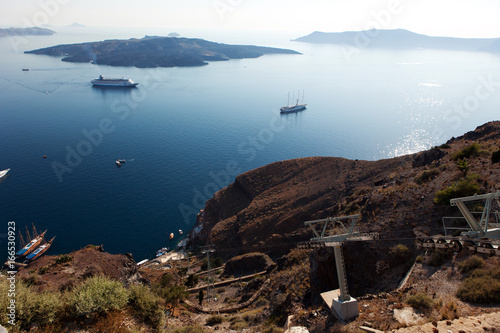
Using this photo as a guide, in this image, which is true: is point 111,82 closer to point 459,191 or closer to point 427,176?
point 427,176

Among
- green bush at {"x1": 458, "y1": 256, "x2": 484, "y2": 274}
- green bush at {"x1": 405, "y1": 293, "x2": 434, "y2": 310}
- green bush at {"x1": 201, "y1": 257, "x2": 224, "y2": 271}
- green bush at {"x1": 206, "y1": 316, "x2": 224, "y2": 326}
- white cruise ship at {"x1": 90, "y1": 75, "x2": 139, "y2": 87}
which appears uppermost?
white cruise ship at {"x1": 90, "y1": 75, "x2": 139, "y2": 87}

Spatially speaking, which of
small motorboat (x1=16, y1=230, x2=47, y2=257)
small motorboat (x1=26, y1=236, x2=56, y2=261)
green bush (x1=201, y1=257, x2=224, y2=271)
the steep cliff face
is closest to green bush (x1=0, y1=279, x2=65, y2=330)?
the steep cliff face

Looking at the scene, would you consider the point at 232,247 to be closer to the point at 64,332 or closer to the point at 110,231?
the point at 110,231

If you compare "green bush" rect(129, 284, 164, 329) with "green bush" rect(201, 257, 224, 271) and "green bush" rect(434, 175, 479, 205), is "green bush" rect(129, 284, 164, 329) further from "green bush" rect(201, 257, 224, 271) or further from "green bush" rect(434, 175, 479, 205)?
"green bush" rect(201, 257, 224, 271)

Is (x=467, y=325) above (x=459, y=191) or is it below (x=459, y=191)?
below

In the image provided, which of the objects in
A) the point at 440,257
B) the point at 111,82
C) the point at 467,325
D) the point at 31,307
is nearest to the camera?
the point at 467,325

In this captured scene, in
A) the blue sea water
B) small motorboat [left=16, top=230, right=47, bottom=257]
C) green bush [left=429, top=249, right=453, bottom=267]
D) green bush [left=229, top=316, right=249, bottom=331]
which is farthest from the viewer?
the blue sea water

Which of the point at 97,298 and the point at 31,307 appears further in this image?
the point at 97,298

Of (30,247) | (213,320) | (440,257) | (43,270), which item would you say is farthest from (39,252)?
(440,257)
